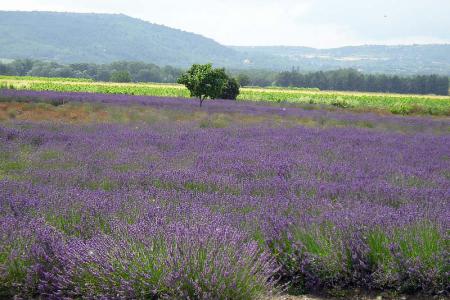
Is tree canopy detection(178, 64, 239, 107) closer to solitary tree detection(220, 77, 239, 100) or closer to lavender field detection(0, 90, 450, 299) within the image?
solitary tree detection(220, 77, 239, 100)

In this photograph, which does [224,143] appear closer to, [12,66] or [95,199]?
[95,199]

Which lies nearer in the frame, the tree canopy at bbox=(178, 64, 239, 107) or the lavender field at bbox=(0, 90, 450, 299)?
the lavender field at bbox=(0, 90, 450, 299)

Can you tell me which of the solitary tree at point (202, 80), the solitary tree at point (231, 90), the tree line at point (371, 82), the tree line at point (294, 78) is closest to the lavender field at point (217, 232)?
the solitary tree at point (202, 80)

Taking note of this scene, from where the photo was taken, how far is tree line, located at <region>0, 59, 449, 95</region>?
98.9 metres

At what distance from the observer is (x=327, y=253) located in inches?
142

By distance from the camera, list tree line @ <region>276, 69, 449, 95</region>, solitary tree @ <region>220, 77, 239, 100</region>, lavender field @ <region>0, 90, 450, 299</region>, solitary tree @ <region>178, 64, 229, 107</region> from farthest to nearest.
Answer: tree line @ <region>276, 69, 449, 95</region>, solitary tree @ <region>220, 77, 239, 100</region>, solitary tree @ <region>178, 64, 229, 107</region>, lavender field @ <region>0, 90, 450, 299</region>

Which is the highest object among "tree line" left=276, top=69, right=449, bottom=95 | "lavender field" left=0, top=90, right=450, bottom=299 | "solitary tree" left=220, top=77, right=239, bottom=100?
"tree line" left=276, top=69, right=449, bottom=95

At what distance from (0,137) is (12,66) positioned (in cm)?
11557

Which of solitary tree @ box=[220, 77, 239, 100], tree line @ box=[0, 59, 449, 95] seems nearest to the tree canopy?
solitary tree @ box=[220, 77, 239, 100]

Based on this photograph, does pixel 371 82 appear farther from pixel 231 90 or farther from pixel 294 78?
pixel 231 90

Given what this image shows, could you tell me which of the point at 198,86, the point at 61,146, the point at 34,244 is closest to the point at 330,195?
the point at 34,244

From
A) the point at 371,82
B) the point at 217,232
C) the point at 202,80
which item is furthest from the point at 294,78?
the point at 217,232

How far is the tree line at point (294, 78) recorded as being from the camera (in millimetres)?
98875

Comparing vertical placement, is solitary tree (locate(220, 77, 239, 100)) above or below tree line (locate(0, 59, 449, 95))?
below
